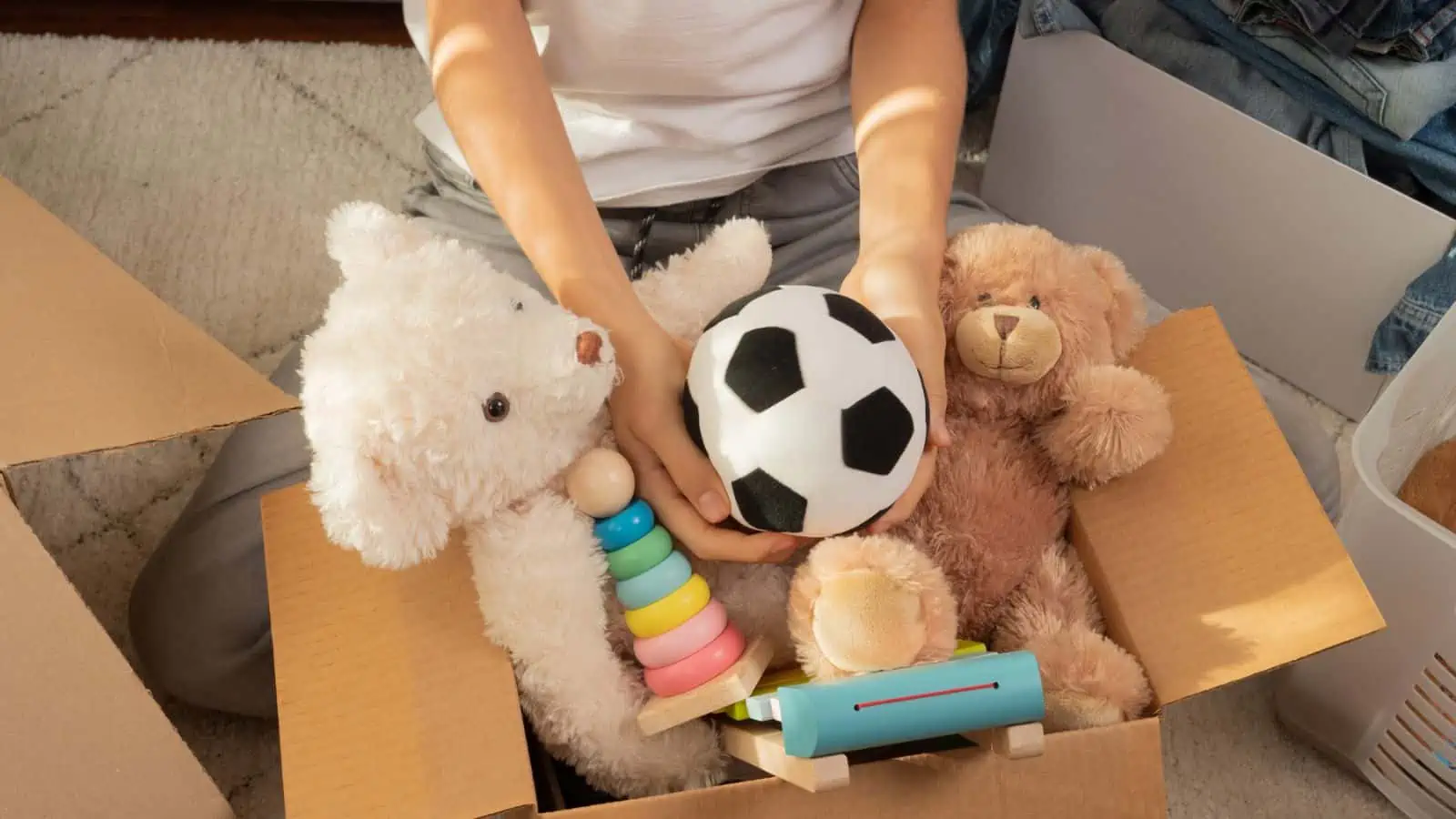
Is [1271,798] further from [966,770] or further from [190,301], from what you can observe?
[190,301]

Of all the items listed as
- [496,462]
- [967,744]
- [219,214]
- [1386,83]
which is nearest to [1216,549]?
[967,744]

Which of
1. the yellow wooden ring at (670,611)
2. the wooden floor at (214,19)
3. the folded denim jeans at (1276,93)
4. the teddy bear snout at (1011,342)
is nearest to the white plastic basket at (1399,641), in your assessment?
the folded denim jeans at (1276,93)

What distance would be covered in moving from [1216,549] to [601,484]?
1.13 ft

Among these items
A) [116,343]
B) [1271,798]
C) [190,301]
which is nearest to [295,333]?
[190,301]

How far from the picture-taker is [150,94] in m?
1.31

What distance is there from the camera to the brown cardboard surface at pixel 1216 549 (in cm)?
60

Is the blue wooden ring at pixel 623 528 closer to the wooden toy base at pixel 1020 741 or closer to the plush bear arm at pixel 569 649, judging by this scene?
the plush bear arm at pixel 569 649

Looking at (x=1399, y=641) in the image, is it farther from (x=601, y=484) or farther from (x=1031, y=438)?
(x=601, y=484)

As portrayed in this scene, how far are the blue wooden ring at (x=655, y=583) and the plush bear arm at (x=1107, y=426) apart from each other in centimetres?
24

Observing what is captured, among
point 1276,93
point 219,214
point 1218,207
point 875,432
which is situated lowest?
point 219,214

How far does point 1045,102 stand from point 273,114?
860 mm

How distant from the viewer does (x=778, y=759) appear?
536 millimetres

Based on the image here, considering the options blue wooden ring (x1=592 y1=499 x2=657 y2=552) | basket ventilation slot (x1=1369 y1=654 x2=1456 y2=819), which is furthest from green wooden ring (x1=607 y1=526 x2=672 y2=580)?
basket ventilation slot (x1=1369 y1=654 x2=1456 y2=819)

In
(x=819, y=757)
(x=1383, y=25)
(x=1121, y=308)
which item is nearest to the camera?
(x=819, y=757)
